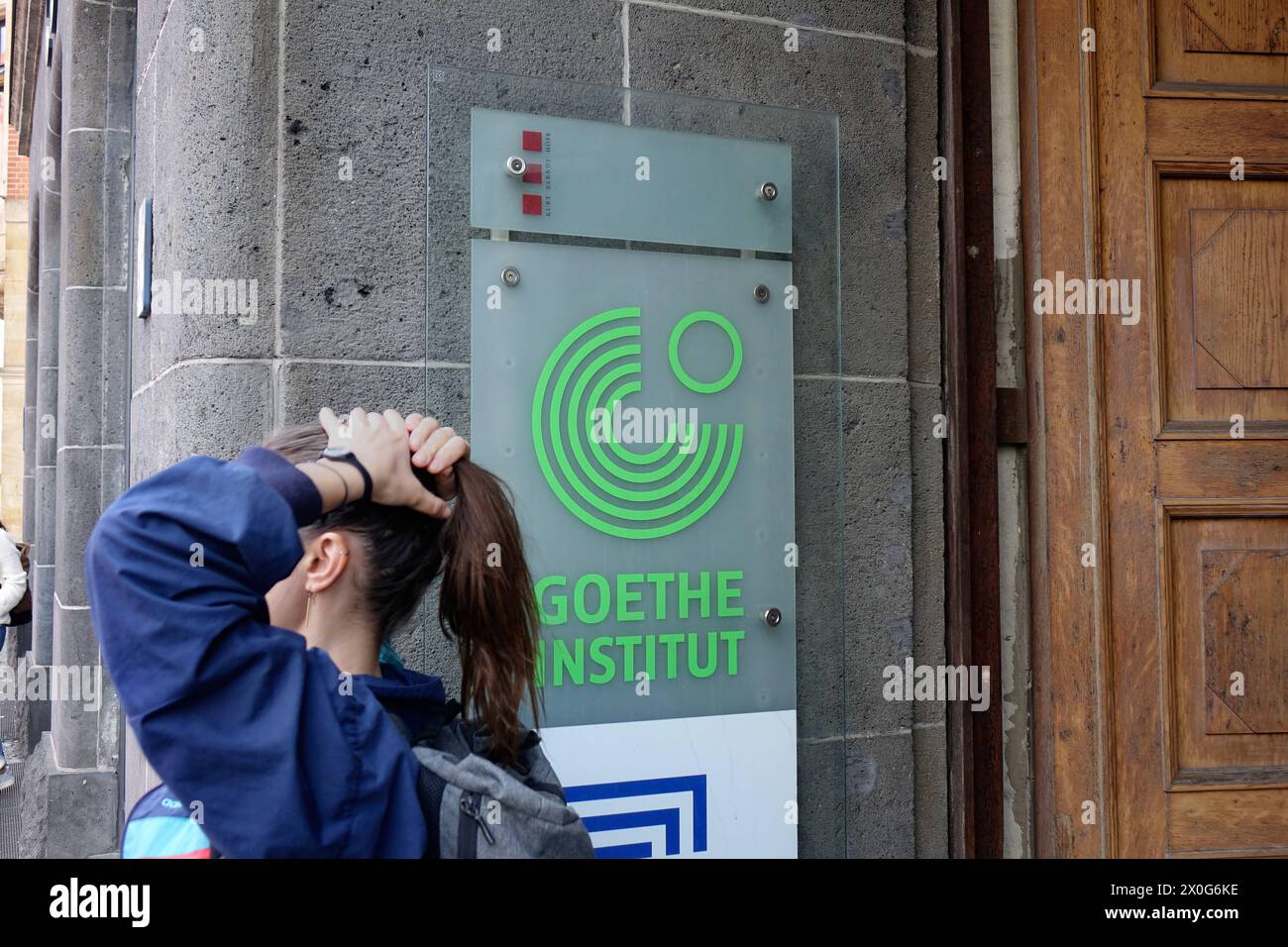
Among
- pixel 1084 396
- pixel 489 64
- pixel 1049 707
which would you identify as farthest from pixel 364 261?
pixel 1049 707

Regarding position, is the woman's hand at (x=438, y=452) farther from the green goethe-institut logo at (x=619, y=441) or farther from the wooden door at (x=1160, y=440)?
the wooden door at (x=1160, y=440)

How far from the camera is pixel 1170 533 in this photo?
9.41 ft

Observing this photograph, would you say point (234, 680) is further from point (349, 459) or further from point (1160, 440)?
point (1160, 440)

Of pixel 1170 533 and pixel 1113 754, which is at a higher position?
pixel 1170 533

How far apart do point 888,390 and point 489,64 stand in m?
1.27

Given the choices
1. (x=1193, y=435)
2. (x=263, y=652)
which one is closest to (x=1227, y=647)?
(x=1193, y=435)

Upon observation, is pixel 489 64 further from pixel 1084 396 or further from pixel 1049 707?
pixel 1049 707

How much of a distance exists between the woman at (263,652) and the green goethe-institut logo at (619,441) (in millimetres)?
813

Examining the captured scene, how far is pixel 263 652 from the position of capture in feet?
4.21

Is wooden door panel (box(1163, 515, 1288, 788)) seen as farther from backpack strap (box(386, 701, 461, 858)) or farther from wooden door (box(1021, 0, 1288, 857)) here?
backpack strap (box(386, 701, 461, 858))

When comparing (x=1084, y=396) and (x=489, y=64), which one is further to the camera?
(x=1084, y=396)

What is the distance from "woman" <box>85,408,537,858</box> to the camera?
1.23 meters

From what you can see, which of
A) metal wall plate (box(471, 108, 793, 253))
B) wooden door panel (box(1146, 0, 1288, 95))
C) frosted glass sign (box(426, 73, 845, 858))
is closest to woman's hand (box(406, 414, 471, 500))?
frosted glass sign (box(426, 73, 845, 858))
